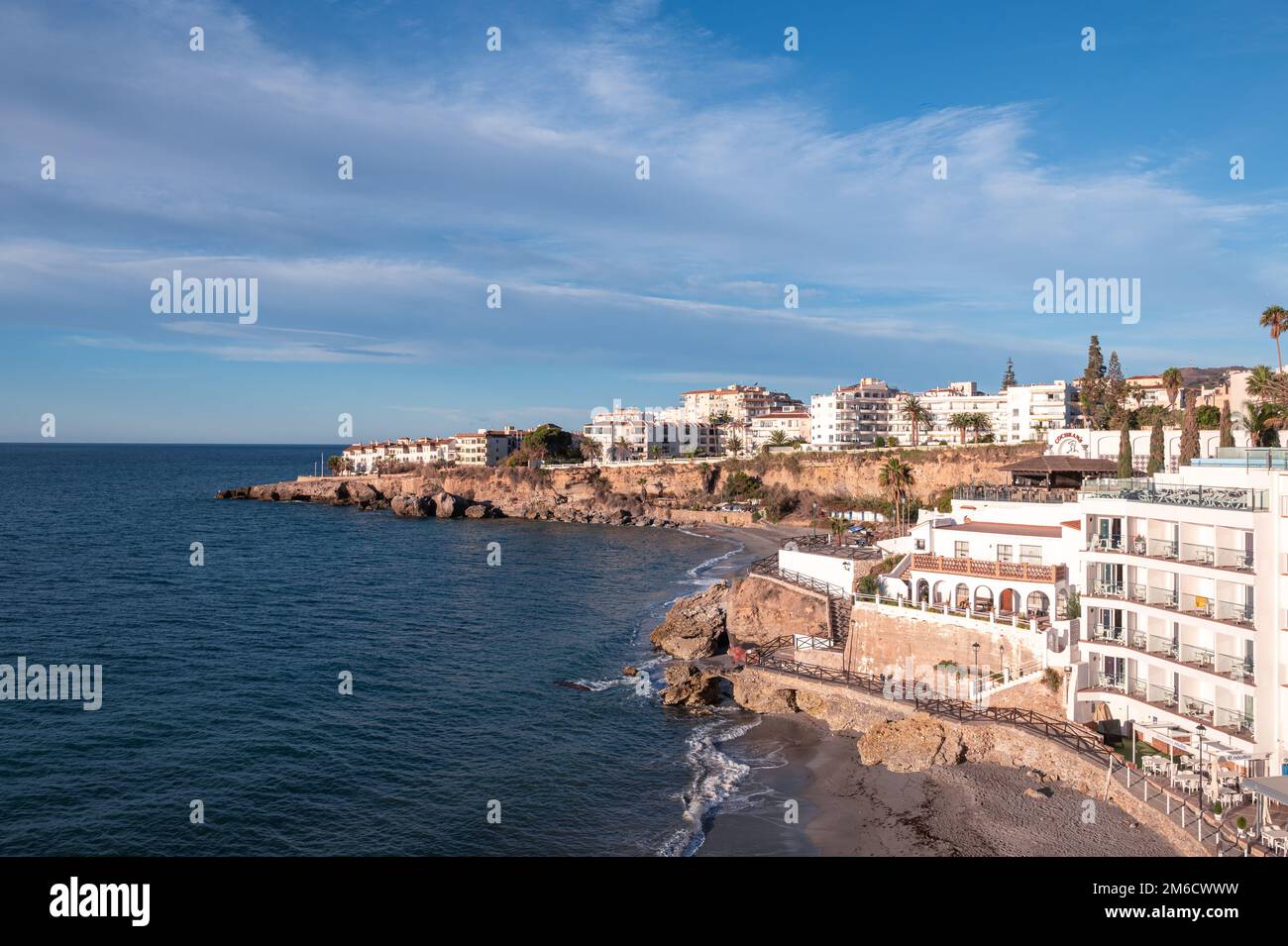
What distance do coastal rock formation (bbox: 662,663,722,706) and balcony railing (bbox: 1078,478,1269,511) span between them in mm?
19571

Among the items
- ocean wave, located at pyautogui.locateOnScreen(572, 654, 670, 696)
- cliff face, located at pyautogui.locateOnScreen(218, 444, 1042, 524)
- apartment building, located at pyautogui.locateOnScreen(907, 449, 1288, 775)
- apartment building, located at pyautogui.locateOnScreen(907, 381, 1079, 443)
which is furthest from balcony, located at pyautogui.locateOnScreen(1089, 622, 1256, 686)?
apartment building, located at pyautogui.locateOnScreen(907, 381, 1079, 443)

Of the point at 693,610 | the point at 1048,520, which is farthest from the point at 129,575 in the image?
the point at 1048,520

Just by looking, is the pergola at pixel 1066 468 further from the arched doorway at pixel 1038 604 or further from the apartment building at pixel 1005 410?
the apartment building at pixel 1005 410

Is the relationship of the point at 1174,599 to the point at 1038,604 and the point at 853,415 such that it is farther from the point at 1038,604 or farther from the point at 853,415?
the point at 853,415

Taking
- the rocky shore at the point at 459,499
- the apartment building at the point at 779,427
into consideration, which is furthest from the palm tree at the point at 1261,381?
the apartment building at the point at 779,427

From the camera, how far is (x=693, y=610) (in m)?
53.9

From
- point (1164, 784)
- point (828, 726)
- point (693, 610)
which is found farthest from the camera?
point (693, 610)

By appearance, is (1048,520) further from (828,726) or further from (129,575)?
(129,575)

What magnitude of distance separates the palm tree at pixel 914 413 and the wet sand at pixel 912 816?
328 ft

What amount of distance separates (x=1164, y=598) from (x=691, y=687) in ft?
70.2

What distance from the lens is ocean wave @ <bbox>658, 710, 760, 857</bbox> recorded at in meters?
27.5

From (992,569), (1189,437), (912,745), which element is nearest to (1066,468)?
(1189,437)
